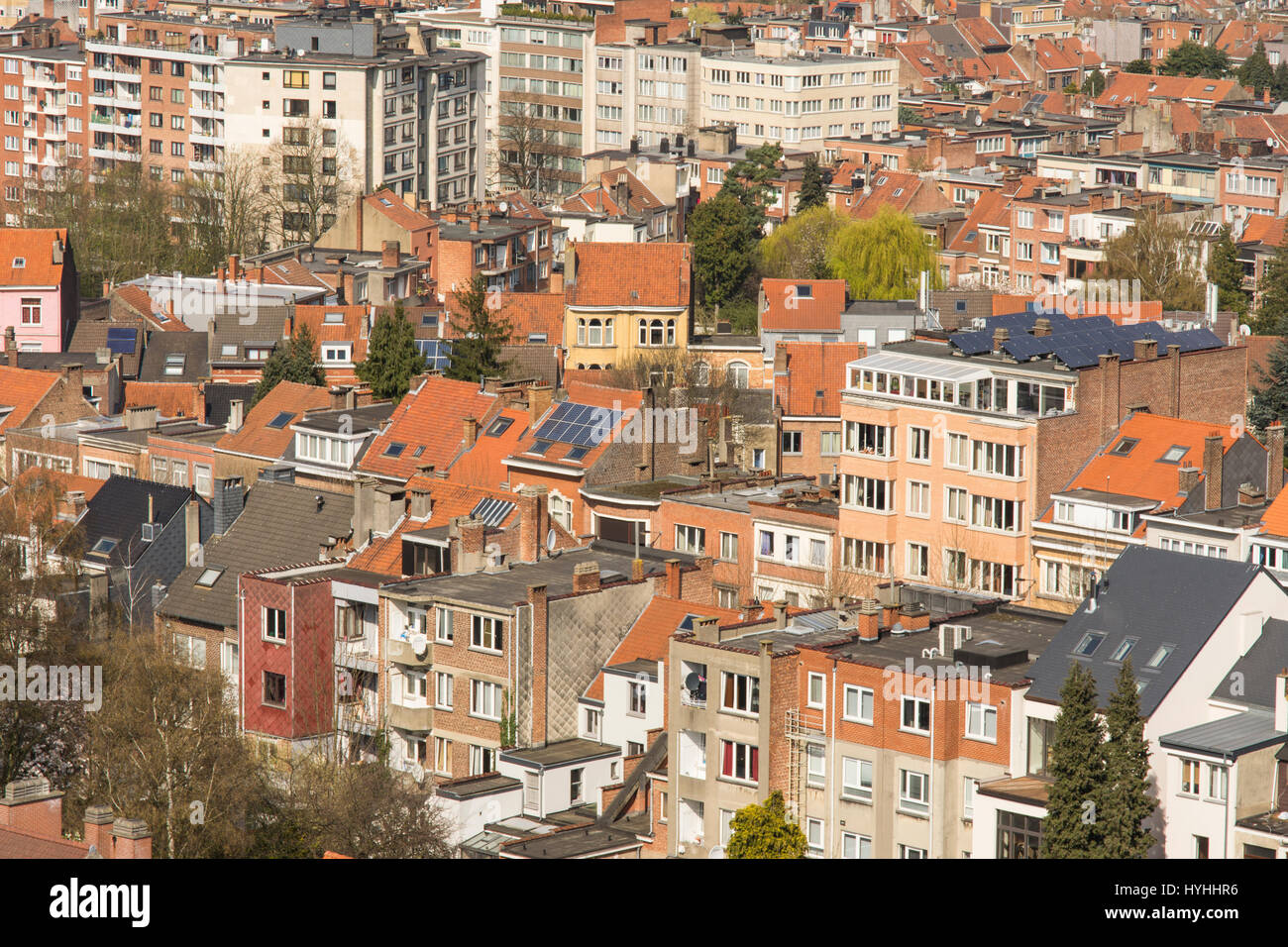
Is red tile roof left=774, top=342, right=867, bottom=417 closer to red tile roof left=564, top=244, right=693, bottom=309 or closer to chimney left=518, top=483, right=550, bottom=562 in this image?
red tile roof left=564, top=244, right=693, bottom=309

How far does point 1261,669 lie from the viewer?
117ft

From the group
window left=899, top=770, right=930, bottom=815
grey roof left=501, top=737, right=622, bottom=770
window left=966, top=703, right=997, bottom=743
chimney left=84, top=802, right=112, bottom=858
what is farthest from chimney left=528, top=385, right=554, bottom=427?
chimney left=84, top=802, right=112, bottom=858

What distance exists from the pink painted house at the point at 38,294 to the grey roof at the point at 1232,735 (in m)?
51.6

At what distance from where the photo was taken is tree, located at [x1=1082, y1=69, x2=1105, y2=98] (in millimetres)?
146325

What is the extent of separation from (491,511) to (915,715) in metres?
15.2

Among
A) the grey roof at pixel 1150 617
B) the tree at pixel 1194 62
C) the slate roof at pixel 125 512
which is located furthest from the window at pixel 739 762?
the tree at pixel 1194 62

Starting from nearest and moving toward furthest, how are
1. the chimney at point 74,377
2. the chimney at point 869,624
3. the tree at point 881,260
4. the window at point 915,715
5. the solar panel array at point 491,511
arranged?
the window at point 915,715 < the chimney at point 869,624 < the solar panel array at point 491,511 < the chimney at point 74,377 < the tree at point 881,260

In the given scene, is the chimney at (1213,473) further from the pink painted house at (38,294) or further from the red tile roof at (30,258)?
the red tile roof at (30,258)

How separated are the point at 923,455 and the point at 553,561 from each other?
29.0 ft

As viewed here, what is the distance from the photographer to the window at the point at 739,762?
122 ft

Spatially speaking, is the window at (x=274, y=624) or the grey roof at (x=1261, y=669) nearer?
the grey roof at (x=1261, y=669)

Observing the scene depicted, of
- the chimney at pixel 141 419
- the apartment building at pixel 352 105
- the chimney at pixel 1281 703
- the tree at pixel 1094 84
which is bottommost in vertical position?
the chimney at pixel 1281 703

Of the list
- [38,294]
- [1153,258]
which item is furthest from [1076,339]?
[38,294]

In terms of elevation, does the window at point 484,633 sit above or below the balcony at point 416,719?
above
